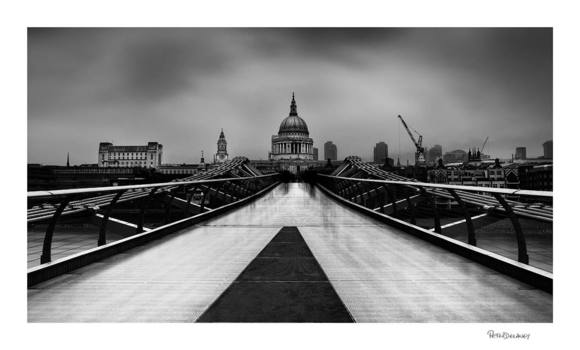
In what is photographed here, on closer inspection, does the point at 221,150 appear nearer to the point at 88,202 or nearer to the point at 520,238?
the point at 88,202

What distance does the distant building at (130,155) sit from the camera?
168m

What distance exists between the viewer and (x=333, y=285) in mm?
2967

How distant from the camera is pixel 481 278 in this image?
3.09m

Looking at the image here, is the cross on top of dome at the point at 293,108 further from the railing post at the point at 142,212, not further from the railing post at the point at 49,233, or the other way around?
the railing post at the point at 49,233

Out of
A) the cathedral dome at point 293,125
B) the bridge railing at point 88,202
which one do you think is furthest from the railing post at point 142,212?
the cathedral dome at point 293,125

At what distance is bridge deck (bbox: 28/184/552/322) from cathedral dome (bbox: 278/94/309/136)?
14056 cm

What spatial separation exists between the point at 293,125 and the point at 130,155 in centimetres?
8127

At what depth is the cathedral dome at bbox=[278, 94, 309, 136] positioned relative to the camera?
145 meters

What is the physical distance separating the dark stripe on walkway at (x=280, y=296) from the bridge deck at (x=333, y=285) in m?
0.09

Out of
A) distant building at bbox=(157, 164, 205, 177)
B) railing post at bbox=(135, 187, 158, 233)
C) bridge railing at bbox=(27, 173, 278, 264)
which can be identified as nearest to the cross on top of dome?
distant building at bbox=(157, 164, 205, 177)
